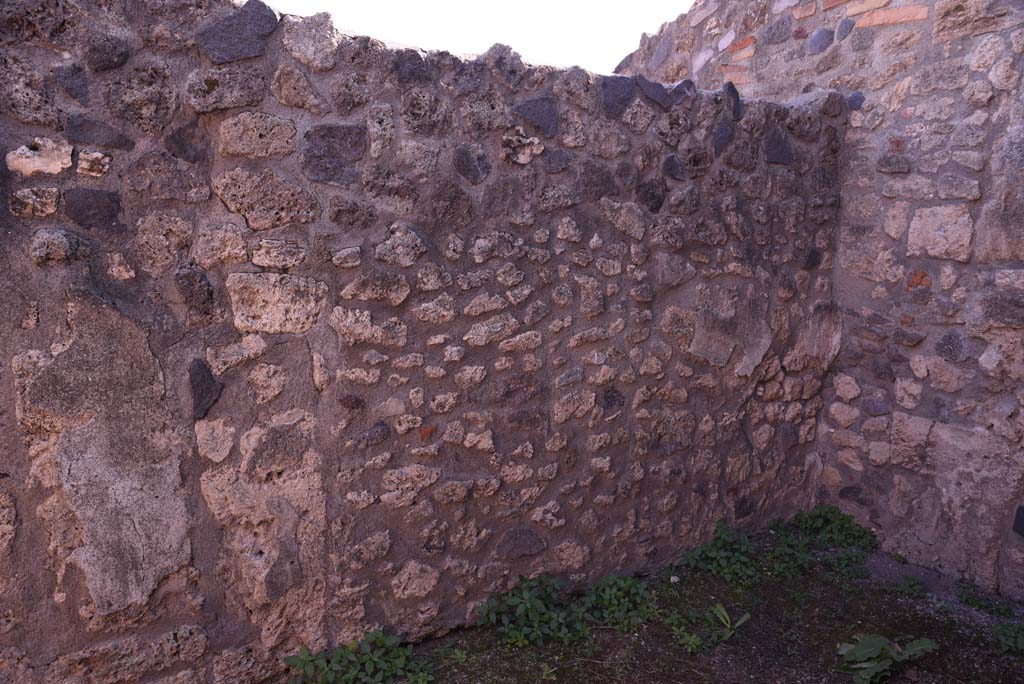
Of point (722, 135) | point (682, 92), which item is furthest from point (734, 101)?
point (682, 92)

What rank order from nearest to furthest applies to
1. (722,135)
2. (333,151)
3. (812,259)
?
1. (333,151)
2. (722,135)
3. (812,259)

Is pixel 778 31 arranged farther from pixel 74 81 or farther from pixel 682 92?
pixel 74 81

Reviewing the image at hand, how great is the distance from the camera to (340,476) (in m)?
2.45

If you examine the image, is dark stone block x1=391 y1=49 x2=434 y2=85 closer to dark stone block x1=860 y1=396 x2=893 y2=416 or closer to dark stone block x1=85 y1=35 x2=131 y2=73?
dark stone block x1=85 y1=35 x2=131 y2=73

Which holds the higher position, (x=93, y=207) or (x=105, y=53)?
(x=105, y=53)

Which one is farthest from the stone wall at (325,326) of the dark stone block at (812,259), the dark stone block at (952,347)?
the dark stone block at (952,347)

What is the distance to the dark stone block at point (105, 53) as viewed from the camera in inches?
80.0

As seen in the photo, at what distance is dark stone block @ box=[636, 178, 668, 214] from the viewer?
302 centimetres

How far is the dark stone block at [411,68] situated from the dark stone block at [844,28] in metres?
2.22

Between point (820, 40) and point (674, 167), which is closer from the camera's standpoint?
point (674, 167)

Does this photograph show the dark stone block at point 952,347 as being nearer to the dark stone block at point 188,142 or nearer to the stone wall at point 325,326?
the stone wall at point 325,326

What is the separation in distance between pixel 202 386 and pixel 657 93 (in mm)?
1990

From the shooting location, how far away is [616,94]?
2.93 m

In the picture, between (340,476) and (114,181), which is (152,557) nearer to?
(340,476)
